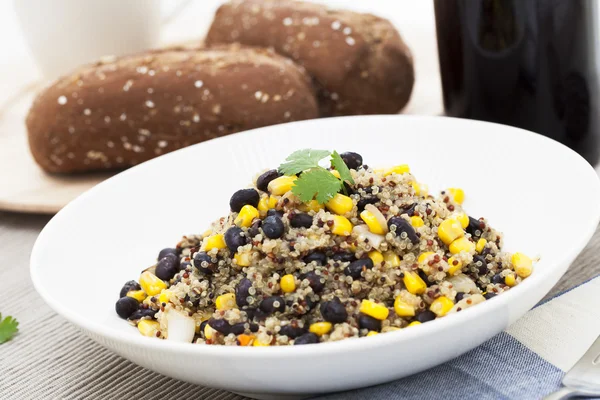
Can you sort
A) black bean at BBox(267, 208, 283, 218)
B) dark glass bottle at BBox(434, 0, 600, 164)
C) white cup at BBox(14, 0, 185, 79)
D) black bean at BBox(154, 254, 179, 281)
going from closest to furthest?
black bean at BBox(267, 208, 283, 218) < black bean at BBox(154, 254, 179, 281) < dark glass bottle at BBox(434, 0, 600, 164) < white cup at BBox(14, 0, 185, 79)

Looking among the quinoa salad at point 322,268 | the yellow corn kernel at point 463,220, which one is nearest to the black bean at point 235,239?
the quinoa salad at point 322,268

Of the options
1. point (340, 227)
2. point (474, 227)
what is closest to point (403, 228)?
point (340, 227)

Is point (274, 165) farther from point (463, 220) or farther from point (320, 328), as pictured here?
point (320, 328)

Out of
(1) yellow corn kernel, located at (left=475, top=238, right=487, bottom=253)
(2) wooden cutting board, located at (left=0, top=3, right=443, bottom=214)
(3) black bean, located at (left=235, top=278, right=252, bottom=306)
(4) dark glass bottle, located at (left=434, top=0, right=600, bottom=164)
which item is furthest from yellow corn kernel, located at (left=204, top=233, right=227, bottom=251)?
(4) dark glass bottle, located at (left=434, top=0, right=600, bottom=164)

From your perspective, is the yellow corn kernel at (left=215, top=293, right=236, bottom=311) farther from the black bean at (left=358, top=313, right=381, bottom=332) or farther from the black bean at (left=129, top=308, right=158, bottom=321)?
the black bean at (left=358, top=313, right=381, bottom=332)

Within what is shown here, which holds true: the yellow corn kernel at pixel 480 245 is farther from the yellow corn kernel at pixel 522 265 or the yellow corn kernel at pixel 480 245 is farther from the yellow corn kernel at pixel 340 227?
the yellow corn kernel at pixel 340 227

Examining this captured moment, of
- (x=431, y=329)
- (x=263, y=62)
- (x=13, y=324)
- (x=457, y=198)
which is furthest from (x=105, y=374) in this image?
(x=263, y=62)

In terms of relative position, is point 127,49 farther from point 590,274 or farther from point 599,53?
point 590,274
